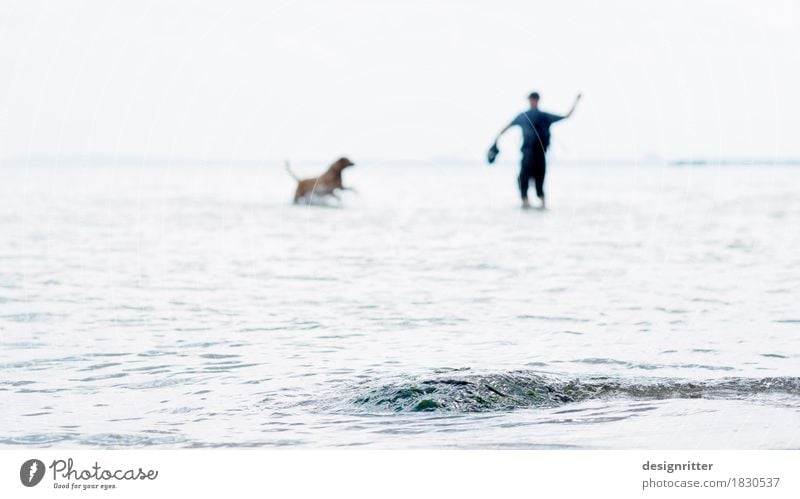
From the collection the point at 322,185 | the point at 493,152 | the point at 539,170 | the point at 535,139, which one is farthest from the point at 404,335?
the point at 322,185

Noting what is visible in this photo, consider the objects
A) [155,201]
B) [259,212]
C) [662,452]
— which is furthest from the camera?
[155,201]

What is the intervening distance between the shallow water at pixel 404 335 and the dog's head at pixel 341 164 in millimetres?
2974

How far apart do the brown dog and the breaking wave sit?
34.7ft

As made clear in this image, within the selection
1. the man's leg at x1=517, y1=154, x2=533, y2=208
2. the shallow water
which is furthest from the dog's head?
the shallow water

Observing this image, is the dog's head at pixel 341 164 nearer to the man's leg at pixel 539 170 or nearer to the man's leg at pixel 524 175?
the man's leg at pixel 524 175

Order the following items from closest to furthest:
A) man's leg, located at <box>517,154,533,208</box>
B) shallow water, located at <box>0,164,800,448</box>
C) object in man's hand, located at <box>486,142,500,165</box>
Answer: shallow water, located at <box>0,164,800,448</box>
object in man's hand, located at <box>486,142,500,165</box>
man's leg, located at <box>517,154,533,208</box>

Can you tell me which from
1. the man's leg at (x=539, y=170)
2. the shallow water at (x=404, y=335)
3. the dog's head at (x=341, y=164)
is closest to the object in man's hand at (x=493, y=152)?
the shallow water at (x=404, y=335)

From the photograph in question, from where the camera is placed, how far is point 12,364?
16.8 feet

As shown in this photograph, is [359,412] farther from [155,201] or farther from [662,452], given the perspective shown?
[155,201]

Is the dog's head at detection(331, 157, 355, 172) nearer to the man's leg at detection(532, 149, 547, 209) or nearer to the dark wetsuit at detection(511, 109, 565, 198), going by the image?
the dark wetsuit at detection(511, 109, 565, 198)

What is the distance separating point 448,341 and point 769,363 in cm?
153

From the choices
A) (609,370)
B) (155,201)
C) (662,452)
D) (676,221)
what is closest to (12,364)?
(609,370)

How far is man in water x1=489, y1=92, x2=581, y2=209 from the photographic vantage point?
12.0 metres

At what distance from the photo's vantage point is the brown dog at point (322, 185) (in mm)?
15031
